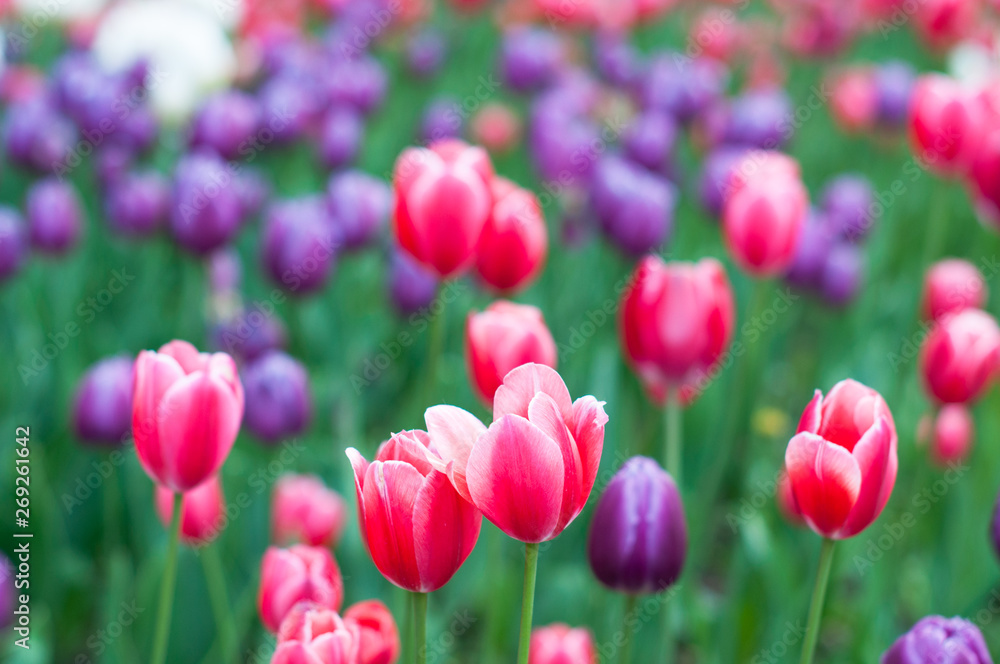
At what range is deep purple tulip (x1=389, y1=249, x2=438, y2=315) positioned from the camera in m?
1.63

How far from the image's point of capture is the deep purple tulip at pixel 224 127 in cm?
189

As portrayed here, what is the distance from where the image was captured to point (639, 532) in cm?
73

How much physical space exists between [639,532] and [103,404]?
2.28 feet

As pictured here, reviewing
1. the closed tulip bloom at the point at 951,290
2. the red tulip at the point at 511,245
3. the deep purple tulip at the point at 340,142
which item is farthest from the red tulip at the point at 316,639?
the deep purple tulip at the point at 340,142

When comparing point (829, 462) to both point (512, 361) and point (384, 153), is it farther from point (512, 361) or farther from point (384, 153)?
point (384, 153)

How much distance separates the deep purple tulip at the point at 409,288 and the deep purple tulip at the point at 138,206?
45 cm

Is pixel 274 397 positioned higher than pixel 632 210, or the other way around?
pixel 632 210

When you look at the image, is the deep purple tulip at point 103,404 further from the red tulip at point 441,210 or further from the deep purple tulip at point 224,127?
the deep purple tulip at point 224,127

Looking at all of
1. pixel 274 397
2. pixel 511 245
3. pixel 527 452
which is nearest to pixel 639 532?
pixel 527 452

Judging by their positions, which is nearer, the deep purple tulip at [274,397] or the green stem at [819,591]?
the green stem at [819,591]

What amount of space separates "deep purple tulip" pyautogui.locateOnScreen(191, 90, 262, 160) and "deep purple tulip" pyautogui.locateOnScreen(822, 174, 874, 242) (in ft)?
3.81

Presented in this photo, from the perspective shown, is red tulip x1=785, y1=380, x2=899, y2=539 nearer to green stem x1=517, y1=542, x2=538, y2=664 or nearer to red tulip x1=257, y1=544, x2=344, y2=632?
green stem x1=517, y1=542, x2=538, y2=664

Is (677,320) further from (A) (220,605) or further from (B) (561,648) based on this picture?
(A) (220,605)

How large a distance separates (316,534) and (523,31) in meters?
2.19
